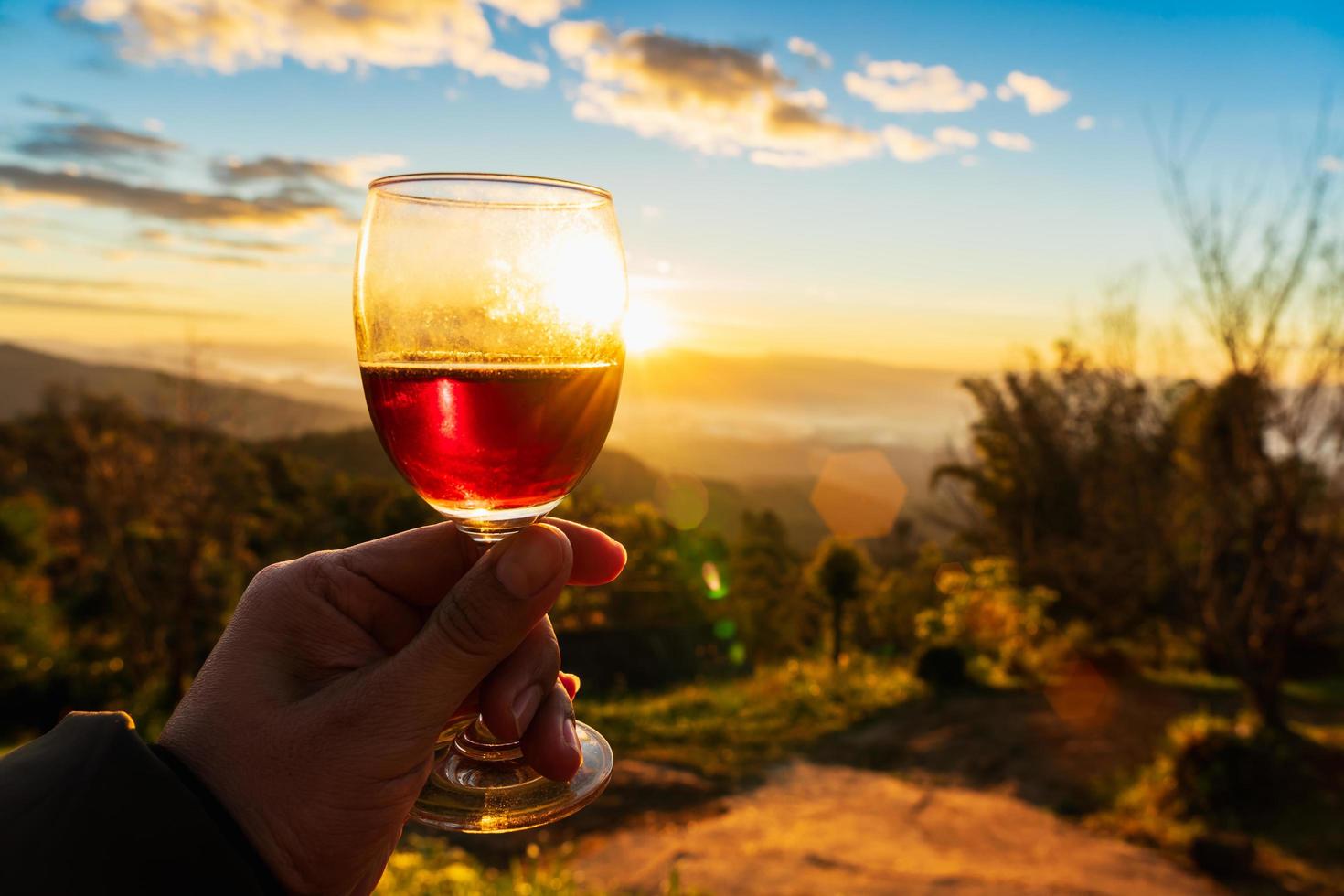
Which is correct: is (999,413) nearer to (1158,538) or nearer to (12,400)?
(1158,538)

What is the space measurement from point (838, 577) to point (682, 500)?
4280 millimetres

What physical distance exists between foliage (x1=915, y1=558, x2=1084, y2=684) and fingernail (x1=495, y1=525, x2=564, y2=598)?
1420 centimetres

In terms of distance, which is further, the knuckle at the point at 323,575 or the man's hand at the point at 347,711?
the knuckle at the point at 323,575

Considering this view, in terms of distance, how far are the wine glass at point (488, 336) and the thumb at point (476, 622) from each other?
75 mm

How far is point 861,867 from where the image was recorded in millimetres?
7262

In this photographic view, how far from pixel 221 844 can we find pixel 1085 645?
16255mm

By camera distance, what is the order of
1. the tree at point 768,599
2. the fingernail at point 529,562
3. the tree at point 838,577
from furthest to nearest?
the tree at point 768,599, the tree at point 838,577, the fingernail at point 529,562

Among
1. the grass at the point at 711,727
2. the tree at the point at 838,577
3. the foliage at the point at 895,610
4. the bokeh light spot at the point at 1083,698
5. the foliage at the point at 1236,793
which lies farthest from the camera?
the foliage at the point at 895,610

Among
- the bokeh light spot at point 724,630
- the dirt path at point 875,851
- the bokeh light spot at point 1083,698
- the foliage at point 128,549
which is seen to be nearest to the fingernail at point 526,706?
the dirt path at point 875,851

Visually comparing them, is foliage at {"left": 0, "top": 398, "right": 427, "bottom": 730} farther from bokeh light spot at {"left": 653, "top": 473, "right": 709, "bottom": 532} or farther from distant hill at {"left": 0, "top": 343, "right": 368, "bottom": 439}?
bokeh light spot at {"left": 653, "top": 473, "right": 709, "bottom": 532}

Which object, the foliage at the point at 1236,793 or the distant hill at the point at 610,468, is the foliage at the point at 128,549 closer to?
the distant hill at the point at 610,468

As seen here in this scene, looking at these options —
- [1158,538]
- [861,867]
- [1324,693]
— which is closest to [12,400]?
[861,867]

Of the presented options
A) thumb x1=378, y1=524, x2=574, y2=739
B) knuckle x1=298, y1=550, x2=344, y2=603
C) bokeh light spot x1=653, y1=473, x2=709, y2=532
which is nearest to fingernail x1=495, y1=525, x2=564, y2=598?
thumb x1=378, y1=524, x2=574, y2=739

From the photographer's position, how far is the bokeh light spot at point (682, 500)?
18014 millimetres
